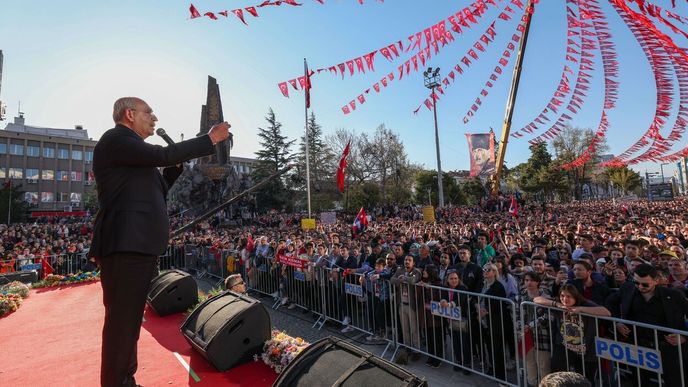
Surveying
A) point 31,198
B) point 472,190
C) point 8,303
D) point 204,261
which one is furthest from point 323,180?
point 31,198

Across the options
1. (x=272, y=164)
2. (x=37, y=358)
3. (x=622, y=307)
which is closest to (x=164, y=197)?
(x=37, y=358)

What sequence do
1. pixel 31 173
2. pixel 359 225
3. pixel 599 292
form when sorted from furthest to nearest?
pixel 31 173 < pixel 359 225 < pixel 599 292

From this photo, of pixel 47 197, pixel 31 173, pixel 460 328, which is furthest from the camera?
pixel 47 197

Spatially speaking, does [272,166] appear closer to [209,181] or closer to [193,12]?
[209,181]

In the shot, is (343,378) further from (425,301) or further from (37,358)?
(37,358)

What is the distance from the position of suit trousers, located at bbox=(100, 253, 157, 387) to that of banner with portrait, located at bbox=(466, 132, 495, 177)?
16.4 meters

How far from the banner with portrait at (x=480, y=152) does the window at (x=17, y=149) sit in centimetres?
7262

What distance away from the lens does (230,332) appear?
434cm

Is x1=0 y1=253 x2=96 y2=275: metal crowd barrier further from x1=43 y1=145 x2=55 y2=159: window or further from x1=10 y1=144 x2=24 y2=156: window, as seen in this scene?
x1=43 y1=145 x2=55 y2=159: window

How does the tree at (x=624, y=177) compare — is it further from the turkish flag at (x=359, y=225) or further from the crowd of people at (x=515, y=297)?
the turkish flag at (x=359, y=225)

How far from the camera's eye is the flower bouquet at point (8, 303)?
7.74 metres

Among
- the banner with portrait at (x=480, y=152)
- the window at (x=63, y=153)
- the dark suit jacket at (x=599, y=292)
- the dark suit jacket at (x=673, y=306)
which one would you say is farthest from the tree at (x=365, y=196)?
the window at (x=63, y=153)

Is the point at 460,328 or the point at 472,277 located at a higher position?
the point at 472,277

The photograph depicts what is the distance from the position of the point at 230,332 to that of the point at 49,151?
77.9 metres
